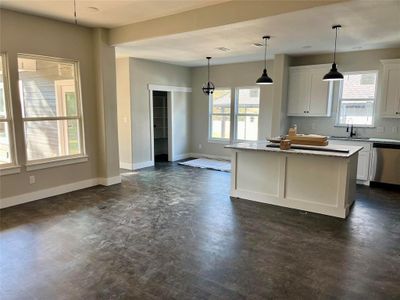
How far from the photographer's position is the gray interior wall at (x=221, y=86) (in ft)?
24.0

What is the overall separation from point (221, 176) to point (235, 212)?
2.13m

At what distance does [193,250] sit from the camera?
3055 millimetres

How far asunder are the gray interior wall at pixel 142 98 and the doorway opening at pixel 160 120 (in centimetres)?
128

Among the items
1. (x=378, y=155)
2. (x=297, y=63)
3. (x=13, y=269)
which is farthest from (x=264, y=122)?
(x=13, y=269)

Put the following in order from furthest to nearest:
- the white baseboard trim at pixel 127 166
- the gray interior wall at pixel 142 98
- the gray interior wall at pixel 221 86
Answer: the gray interior wall at pixel 221 86 → the white baseboard trim at pixel 127 166 → the gray interior wall at pixel 142 98

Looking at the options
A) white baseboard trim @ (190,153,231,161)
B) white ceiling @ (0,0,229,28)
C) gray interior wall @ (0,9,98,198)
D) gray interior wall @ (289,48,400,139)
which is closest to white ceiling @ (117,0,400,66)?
gray interior wall @ (289,48,400,139)

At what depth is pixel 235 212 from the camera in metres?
4.15

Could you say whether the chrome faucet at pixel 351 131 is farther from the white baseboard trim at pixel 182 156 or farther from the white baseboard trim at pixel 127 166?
the white baseboard trim at pixel 127 166

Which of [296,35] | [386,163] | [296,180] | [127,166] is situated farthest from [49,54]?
[386,163]

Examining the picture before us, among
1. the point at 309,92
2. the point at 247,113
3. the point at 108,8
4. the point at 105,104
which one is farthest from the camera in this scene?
the point at 247,113

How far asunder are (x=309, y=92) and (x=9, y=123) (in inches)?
222

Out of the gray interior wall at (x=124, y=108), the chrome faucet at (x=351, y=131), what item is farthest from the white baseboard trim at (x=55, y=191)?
the chrome faucet at (x=351, y=131)

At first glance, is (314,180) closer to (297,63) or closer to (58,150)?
(297,63)

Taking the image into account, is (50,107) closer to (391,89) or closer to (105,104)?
(105,104)
